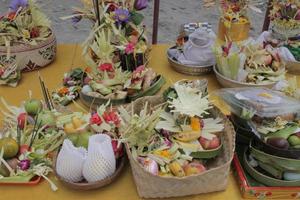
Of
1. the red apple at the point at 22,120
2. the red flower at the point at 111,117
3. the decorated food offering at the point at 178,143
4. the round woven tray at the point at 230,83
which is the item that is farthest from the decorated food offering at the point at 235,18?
the red apple at the point at 22,120

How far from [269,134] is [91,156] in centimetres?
39

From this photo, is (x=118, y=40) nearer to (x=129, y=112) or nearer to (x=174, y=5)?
(x=129, y=112)

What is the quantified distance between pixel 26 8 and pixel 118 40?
36 centimetres

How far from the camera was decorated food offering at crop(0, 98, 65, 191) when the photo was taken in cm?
83

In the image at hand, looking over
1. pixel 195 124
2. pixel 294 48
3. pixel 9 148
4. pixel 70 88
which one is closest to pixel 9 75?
pixel 70 88

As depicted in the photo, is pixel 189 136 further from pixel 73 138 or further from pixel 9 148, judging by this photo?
pixel 9 148

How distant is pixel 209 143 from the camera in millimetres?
840

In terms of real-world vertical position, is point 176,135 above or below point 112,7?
below

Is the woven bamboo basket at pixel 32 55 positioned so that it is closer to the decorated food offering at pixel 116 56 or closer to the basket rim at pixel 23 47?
the basket rim at pixel 23 47

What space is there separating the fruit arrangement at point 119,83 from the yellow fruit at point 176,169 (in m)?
0.35

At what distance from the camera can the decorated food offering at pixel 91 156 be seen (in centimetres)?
77

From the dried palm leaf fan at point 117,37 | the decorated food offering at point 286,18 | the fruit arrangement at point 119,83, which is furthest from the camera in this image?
the decorated food offering at point 286,18

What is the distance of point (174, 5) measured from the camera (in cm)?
346

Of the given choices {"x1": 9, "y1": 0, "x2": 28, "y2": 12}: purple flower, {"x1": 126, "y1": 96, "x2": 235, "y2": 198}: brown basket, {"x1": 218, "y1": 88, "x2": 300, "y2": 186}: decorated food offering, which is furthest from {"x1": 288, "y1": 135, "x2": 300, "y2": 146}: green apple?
{"x1": 9, "y1": 0, "x2": 28, "y2": 12}: purple flower
